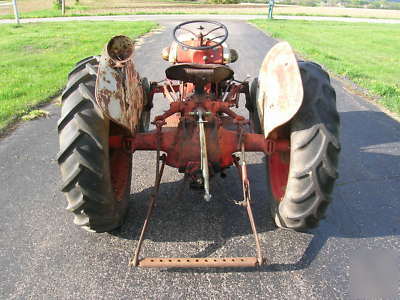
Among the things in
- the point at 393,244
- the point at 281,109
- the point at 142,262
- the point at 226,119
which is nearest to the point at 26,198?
the point at 142,262

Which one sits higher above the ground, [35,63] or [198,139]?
[198,139]

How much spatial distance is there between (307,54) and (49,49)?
26.2 ft

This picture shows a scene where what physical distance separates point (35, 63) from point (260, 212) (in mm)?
8312

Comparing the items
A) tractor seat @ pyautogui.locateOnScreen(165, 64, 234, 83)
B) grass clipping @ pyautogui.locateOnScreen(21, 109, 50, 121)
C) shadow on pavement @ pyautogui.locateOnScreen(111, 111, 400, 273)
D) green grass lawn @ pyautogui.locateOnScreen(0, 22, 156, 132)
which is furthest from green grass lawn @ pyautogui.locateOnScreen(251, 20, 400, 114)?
green grass lawn @ pyautogui.locateOnScreen(0, 22, 156, 132)

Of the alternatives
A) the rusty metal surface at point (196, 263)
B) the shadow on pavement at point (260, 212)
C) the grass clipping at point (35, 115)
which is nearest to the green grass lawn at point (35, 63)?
the grass clipping at point (35, 115)

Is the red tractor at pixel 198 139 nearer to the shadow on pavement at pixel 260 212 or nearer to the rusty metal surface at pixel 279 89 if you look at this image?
the rusty metal surface at pixel 279 89

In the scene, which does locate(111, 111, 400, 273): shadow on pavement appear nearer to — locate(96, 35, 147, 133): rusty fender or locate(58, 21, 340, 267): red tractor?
locate(58, 21, 340, 267): red tractor

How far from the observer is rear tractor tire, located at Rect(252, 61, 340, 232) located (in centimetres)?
248

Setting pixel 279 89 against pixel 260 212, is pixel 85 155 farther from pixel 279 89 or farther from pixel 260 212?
pixel 260 212

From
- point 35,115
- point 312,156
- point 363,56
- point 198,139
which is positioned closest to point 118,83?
point 198,139

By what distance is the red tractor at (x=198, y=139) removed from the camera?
239 centimetres

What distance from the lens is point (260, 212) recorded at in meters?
3.23

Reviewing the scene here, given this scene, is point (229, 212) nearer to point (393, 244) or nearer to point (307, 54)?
point (393, 244)

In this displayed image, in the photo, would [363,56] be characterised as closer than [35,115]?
No
